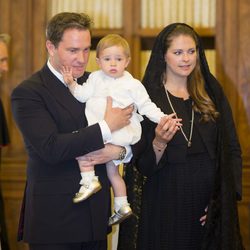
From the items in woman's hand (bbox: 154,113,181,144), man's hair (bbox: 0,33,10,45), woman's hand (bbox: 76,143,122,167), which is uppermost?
man's hair (bbox: 0,33,10,45)

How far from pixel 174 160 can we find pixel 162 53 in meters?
0.60

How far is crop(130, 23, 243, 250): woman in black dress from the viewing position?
9.23 feet

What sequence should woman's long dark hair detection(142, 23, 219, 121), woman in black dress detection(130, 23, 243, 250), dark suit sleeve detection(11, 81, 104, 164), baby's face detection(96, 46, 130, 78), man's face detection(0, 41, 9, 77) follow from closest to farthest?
dark suit sleeve detection(11, 81, 104, 164) < baby's face detection(96, 46, 130, 78) < woman in black dress detection(130, 23, 243, 250) < woman's long dark hair detection(142, 23, 219, 121) < man's face detection(0, 41, 9, 77)

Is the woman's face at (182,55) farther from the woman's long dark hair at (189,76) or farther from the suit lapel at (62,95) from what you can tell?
the suit lapel at (62,95)

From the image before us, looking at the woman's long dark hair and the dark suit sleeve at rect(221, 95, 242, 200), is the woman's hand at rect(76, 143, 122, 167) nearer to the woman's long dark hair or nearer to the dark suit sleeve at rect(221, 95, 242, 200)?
the woman's long dark hair

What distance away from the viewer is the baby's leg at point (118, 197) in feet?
8.30

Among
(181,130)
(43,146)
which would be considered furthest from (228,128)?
(43,146)

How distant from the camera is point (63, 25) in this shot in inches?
94.2

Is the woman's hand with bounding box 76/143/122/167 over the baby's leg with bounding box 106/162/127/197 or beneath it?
over

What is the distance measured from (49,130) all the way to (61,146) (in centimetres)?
9

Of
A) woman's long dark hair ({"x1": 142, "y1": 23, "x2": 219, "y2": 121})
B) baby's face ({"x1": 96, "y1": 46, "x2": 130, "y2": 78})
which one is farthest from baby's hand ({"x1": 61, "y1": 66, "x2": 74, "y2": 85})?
woman's long dark hair ({"x1": 142, "y1": 23, "x2": 219, "y2": 121})

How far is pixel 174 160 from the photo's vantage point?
281 cm

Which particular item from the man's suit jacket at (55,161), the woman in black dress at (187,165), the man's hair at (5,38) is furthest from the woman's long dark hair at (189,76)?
the man's hair at (5,38)

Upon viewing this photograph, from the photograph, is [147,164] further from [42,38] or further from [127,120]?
[42,38]
